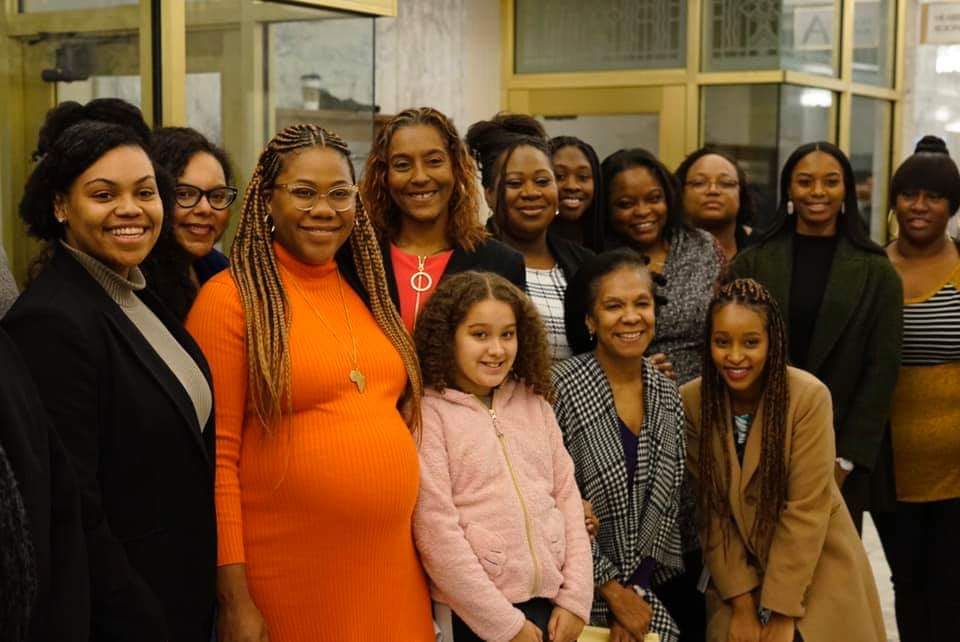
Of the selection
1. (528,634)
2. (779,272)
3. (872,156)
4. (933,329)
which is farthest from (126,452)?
(872,156)

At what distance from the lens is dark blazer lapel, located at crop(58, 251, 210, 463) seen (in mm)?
2600

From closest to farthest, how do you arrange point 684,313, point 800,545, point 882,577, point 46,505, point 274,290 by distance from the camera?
point 46,505
point 274,290
point 800,545
point 684,313
point 882,577

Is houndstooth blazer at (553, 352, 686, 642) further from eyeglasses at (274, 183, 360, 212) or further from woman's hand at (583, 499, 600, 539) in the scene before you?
eyeglasses at (274, 183, 360, 212)

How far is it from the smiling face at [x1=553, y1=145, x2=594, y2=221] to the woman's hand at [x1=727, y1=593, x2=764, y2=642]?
1.45m

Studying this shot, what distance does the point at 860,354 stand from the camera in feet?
14.8

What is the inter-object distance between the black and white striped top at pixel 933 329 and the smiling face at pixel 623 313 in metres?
1.24

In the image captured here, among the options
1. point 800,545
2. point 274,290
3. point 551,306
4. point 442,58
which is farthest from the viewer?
point 442,58

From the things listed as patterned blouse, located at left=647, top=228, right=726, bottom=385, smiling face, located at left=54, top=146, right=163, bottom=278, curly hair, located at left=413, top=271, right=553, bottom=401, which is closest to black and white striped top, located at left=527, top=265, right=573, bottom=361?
patterned blouse, located at left=647, top=228, right=726, bottom=385

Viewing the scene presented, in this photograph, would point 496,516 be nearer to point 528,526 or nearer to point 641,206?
point 528,526

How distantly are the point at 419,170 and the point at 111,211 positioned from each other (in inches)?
42.5

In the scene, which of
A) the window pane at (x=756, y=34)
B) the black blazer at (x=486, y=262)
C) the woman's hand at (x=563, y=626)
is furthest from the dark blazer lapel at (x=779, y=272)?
the window pane at (x=756, y=34)

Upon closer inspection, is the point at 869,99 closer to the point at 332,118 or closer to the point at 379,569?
the point at 332,118

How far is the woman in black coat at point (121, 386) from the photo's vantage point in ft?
8.03

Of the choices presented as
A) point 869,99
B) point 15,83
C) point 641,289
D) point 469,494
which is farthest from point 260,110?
point 869,99
